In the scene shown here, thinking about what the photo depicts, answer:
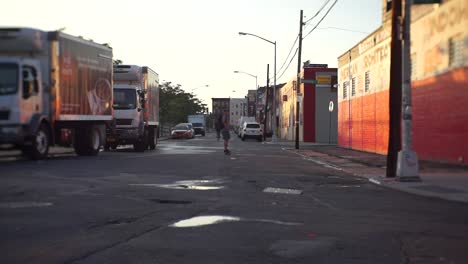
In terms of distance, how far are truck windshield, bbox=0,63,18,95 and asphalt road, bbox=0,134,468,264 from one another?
487 centimetres

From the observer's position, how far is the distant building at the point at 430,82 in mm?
19766

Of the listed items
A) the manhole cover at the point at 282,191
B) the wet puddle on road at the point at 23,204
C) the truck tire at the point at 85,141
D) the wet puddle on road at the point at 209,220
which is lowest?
the manhole cover at the point at 282,191

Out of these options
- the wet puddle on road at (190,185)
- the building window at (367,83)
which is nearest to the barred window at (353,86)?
the building window at (367,83)

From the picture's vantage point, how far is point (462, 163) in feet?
64.3

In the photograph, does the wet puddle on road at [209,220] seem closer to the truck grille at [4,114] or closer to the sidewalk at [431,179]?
the sidewalk at [431,179]

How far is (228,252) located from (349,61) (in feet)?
108

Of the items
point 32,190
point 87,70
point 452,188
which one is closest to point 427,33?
point 452,188

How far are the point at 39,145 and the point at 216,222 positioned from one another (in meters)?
12.9

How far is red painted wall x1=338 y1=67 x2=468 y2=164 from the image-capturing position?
1964cm

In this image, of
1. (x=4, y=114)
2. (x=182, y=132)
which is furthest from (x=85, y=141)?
(x=182, y=132)

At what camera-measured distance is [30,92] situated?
61.0 feet

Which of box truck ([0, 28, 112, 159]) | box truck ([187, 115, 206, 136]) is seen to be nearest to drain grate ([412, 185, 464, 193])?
box truck ([0, 28, 112, 159])

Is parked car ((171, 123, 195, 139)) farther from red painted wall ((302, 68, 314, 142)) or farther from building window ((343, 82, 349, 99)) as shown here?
building window ((343, 82, 349, 99))

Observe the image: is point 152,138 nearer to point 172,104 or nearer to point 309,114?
point 309,114
